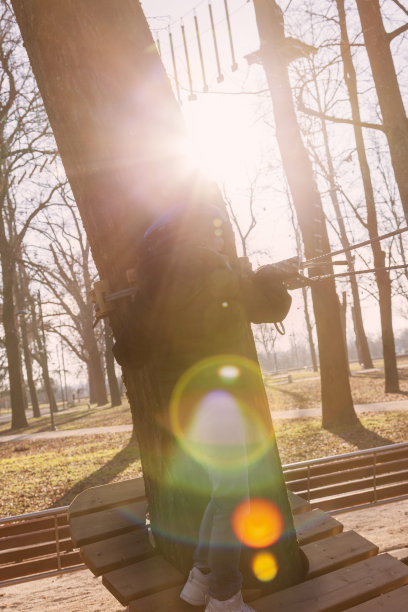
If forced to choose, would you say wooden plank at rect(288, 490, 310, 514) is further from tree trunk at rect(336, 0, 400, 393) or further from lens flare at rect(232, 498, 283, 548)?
Answer: tree trunk at rect(336, 0, 400, 393)

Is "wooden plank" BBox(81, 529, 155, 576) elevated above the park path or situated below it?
above

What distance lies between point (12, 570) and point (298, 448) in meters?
6.79

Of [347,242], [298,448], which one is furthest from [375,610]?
[347,242]

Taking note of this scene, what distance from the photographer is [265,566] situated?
8.05 feet

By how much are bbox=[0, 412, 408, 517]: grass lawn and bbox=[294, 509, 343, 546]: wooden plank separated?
736 centimetres

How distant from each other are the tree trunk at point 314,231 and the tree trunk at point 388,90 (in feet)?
11.6

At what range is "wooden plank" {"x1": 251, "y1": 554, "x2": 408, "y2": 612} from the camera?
2.29m

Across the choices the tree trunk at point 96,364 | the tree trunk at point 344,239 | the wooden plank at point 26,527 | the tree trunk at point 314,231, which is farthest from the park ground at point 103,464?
the tree trunk at point 96,364

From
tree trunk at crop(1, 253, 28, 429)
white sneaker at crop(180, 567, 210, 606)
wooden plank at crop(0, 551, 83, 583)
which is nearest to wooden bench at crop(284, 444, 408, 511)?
wooden plank at crop(0, 551, 83, 583)

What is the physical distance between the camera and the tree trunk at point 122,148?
8.55 ft

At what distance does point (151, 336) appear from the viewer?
2.41 meters

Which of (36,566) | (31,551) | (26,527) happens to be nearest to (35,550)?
(31,551)

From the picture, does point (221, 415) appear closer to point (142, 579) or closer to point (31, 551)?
point (142, 579)

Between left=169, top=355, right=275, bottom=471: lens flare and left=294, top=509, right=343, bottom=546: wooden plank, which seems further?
left=294, top=509, right=343, bottom=546: wooden plank
